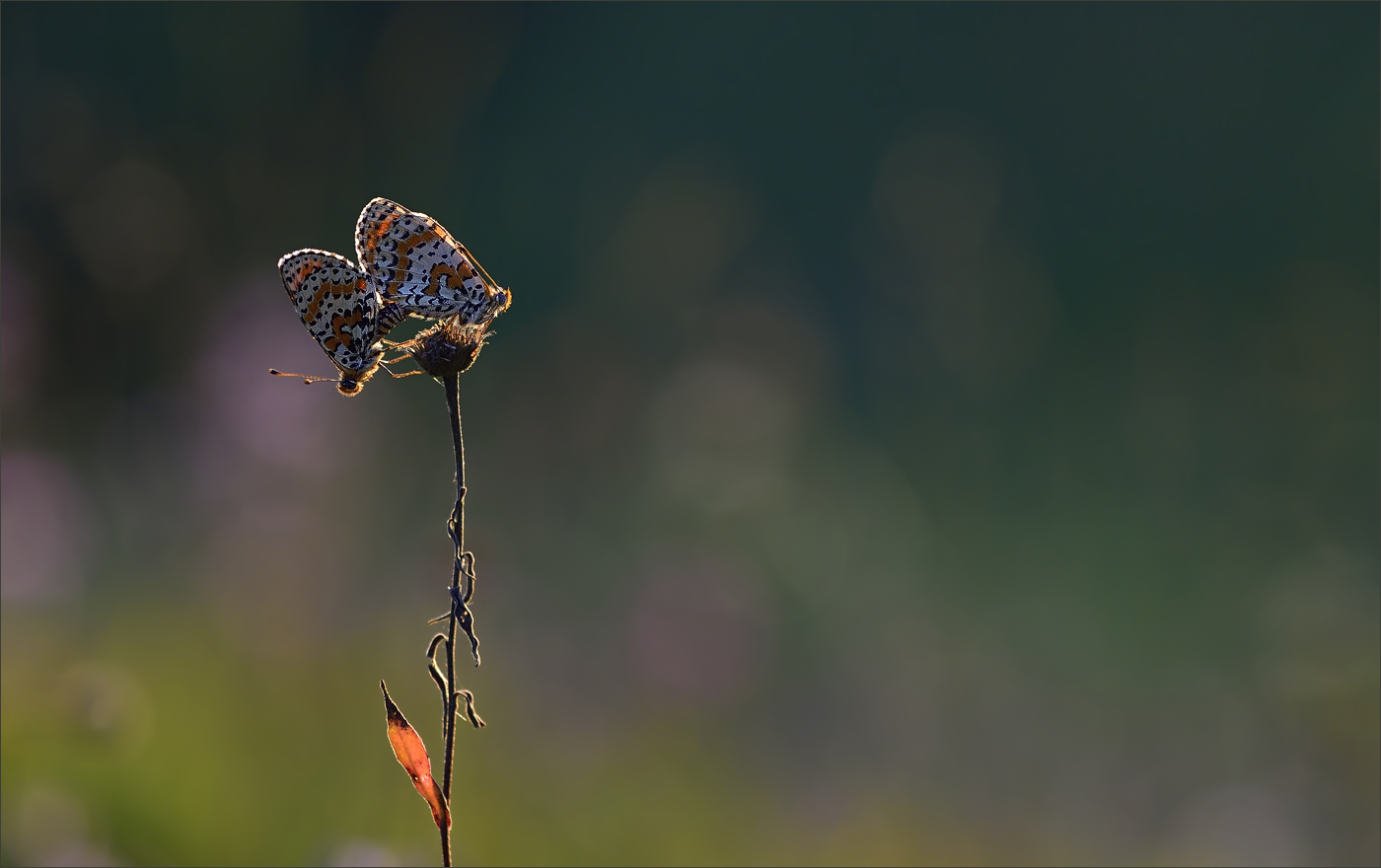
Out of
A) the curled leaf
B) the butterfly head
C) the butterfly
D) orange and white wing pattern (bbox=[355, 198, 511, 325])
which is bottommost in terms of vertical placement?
the curled leaf

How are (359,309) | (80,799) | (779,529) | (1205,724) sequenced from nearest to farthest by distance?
(359,309) < (80,799) < (1205,724) < (779,529)

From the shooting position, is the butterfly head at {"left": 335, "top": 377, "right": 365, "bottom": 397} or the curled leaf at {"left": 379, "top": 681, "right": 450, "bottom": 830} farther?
the butterfly head at {"left": 335, "top": 377, "right": 365, "bottom": 397}

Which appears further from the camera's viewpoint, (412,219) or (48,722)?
(48,722)

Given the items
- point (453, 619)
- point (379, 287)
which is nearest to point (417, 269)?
point (379, 287)

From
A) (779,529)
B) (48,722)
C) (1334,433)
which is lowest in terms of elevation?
(48,722)

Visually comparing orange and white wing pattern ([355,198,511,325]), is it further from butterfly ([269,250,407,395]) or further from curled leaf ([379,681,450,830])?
curled leaf ([379,681,450,830])

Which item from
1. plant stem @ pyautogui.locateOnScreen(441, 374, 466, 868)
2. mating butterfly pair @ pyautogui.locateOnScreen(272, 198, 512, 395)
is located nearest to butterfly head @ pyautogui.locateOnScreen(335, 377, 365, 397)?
mating butterfly pair @ pyautogui.locateOnScreen(272, 198, 512, 395)

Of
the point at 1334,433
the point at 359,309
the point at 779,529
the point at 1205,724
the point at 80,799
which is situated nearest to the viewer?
the point at 359,309

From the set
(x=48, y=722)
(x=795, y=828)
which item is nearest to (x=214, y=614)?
(x=48, y=722)

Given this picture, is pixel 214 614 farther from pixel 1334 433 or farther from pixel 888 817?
pixel 1334 433
